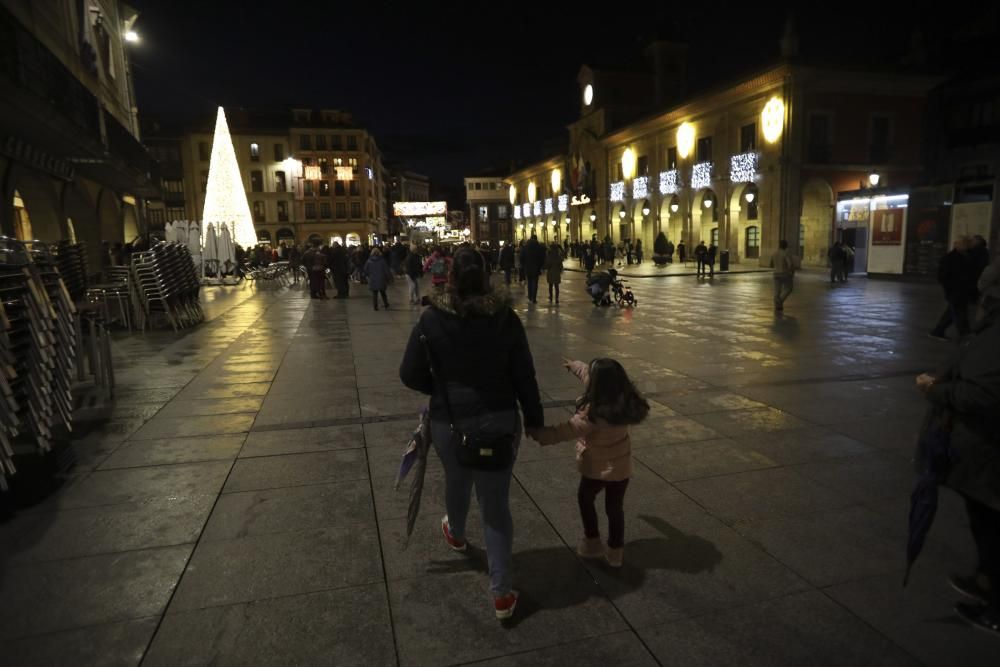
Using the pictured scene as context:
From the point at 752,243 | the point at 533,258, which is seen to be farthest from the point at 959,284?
the point at 752,243

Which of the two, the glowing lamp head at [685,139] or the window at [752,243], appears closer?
the window at [752,243]

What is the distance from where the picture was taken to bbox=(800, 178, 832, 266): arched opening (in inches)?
1228

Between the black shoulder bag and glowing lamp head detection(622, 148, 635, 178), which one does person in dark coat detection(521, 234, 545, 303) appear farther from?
glowing lamp head detection(622, 148, 635, 178)

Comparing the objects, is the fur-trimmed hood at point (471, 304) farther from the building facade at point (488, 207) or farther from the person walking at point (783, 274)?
the building facade at point (488, 207)

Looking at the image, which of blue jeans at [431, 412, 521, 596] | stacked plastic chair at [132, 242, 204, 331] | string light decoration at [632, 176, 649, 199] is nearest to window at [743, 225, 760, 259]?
string light decoration at [632, 176, 649, 199]

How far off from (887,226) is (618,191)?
26588 mm

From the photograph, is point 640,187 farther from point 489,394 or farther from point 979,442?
point 489,394

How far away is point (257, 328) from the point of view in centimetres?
1265

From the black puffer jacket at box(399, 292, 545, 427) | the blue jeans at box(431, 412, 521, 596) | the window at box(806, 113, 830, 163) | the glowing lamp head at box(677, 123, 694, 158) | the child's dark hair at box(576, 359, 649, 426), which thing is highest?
the glowing lamp head at box(677, 123, 694, 158)

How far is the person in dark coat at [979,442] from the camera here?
249 cm

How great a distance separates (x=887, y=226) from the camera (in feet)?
72.5

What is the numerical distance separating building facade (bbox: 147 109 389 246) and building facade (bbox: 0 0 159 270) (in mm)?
45957

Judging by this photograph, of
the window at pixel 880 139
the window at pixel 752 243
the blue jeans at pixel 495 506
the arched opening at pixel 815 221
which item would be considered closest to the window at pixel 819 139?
the arched opening at pixel 815 221

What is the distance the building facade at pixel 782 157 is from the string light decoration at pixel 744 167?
52 mm
